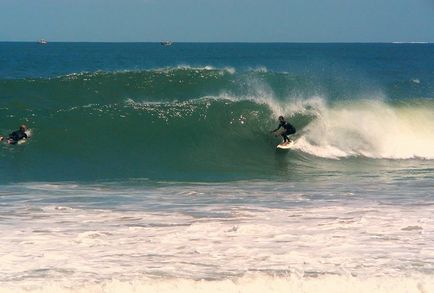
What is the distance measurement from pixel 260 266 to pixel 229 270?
1.09 feet

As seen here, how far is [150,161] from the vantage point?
16828 mm

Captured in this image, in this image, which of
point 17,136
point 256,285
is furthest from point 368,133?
point 256,285

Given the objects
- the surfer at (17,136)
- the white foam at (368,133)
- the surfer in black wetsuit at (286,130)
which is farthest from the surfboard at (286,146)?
the surfer at (17,136)

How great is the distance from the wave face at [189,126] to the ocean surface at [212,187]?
64mm

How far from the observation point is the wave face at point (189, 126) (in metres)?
16.4

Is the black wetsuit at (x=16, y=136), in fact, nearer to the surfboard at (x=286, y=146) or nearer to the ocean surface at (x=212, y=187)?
the ocean surface at (x=212, y=187)

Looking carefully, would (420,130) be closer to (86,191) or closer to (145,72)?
(145,72)

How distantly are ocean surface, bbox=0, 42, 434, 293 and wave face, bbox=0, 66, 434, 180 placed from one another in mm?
64

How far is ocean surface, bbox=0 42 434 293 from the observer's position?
7301mm

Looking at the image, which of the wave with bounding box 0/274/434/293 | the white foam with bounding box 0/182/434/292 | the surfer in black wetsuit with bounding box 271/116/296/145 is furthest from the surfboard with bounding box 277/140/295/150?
the wave with bounding box 0/274/434/293

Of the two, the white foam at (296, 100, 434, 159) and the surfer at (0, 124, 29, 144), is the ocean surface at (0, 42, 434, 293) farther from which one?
the surfer at (0, 124, 29, 144)

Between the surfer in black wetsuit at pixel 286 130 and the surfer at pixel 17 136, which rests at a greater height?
the surfer in black wetsuit at pixel 286 130

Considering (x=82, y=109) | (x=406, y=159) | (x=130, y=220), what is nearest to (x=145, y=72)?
(x=82, y=109)

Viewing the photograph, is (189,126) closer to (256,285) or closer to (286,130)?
(286,130)
